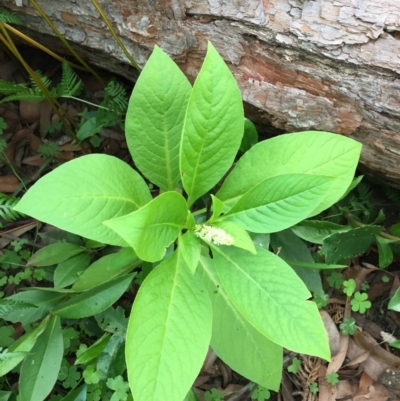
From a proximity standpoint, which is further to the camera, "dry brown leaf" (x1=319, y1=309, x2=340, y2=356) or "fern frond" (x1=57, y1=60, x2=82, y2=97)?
"dry brown leaf" (x1=319, y1=309, x2=340, y2=356)

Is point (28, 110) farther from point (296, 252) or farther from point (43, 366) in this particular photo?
point (296, 252)

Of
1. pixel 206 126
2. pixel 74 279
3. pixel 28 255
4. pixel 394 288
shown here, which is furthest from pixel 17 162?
pixel 394 288

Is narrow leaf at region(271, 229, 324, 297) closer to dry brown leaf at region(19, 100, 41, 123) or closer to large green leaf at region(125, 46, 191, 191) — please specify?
large green leaf at region(125, 46, 191, 191)

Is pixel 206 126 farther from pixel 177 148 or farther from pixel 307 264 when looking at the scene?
pixel 307 264

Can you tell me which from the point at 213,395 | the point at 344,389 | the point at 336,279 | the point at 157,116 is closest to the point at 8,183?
the point at 157,116

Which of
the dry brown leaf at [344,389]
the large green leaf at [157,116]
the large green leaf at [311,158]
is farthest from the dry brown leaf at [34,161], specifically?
the dry brown leaf at [344,389]

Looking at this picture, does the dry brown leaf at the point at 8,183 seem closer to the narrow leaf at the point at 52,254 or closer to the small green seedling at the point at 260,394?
the narrow leaf at the point at 52,254

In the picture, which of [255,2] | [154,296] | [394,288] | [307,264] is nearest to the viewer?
[154,296]

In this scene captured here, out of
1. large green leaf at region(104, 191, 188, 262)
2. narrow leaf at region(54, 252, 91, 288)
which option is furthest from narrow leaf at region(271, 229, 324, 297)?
narrow leaf at region(54, 252, 91, 288)
